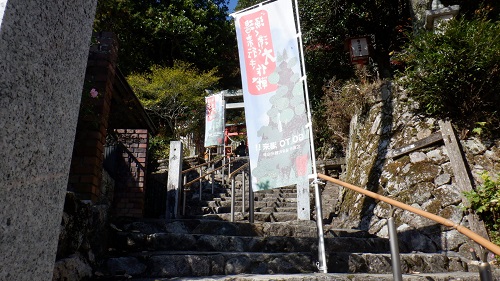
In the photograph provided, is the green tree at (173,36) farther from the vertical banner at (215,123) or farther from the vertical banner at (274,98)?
the vertical banner at (274,98)

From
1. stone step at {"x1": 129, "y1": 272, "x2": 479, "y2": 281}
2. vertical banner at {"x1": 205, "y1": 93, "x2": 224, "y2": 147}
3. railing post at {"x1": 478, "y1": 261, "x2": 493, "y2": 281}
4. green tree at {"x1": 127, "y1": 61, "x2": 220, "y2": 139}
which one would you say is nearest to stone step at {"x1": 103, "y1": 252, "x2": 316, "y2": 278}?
stone step at {"x1": 129, "y1": 272, "x2": 479, "y2": 281}

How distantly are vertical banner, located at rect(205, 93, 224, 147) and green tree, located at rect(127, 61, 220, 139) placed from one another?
335 cm

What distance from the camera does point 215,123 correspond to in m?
12.6

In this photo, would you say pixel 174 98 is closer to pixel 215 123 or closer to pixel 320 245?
pixel 215 123

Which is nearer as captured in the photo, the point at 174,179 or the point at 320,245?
the point at 320,245

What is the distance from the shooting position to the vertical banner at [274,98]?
3639 mm

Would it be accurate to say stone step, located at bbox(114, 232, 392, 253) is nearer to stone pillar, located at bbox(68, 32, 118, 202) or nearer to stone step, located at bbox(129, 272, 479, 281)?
stone pillar, located at bbox(68, 32, 118, 202)

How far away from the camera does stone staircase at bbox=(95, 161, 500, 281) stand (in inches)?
120

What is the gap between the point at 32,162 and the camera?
126 cm

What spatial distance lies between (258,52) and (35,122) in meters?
3.28

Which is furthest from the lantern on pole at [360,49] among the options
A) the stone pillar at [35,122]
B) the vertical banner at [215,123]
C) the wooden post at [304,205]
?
the stone pillar at [35,122]

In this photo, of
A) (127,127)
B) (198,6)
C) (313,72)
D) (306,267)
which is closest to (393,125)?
(306,267)

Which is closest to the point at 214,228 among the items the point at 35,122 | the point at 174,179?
the point at 174,179

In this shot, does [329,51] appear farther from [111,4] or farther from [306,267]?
[306,267]
